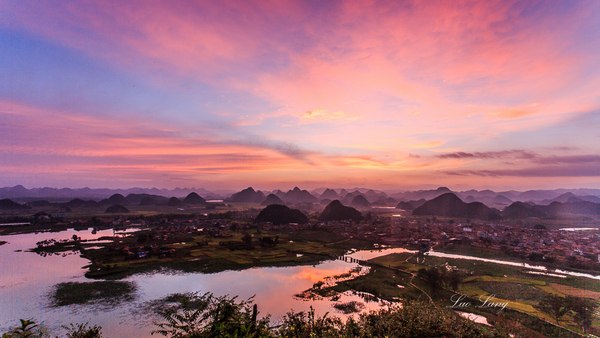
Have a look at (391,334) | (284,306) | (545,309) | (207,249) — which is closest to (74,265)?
(207,249)

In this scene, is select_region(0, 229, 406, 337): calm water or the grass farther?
the grass

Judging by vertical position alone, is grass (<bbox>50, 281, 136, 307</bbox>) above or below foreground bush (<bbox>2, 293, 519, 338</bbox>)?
below

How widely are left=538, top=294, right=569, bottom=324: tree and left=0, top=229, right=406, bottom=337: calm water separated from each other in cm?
1263

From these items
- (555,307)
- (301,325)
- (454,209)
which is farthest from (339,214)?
(301,325)

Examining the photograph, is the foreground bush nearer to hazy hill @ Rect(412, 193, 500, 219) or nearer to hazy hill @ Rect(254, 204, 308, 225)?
hazy hill @ Rect(254, 204, 308, 225)

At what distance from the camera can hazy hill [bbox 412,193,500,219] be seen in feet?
298

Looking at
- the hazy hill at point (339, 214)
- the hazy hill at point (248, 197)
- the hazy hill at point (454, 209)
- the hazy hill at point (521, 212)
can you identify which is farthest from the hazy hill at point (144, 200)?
the hazy hill at point (521, 212)

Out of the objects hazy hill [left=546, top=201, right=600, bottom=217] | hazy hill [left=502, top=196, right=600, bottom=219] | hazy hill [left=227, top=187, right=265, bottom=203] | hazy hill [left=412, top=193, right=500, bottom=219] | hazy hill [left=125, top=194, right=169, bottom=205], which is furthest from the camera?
hazy hill [left=227, top=187, right=265, bottom=203]

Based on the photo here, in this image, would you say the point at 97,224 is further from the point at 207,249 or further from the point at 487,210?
the point at 487,210

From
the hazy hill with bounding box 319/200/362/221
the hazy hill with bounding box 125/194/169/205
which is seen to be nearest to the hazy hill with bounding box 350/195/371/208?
the hazy hill with bounding box 319/200/362/221

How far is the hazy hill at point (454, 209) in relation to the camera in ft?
298

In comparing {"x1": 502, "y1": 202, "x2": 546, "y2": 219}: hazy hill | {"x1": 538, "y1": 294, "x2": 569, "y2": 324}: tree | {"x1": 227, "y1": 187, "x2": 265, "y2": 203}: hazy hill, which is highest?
{"x1": 227, "y1": 187, "x2": 265, "y2": 203}: hazy hill

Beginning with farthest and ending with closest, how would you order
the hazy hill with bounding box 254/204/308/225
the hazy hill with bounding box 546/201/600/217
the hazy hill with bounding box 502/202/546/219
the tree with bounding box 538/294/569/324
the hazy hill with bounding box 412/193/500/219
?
1. the hazy hill with bounding box 546/201/600/217
2. the hazy hill with bounding box 412/193/500/219
3. the hazy hill with bounding box 502/202/546/219
4. the hazy hill with bounding box 254/204/308/225
5. the tree with bounding box 538/294/569/324

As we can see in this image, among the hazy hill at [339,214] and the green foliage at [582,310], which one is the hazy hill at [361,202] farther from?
the green foliage at [582,310]
